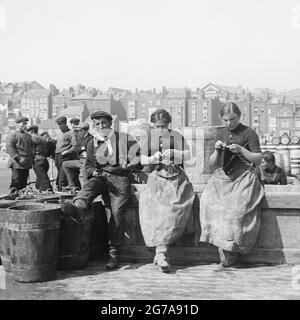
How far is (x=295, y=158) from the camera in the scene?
17.3 m

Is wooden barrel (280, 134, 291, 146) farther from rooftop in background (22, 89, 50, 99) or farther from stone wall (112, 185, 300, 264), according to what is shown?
rooftop in background (22, 89, 50, 99)

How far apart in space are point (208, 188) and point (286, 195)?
0.94 metres

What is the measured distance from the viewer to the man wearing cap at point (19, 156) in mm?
10523

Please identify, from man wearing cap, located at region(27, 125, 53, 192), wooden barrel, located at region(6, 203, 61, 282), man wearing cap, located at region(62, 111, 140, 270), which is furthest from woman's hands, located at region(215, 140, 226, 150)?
man wearing cap, located at region(27, 125, 53, 192)

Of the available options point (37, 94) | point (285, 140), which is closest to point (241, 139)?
point (285, 140)

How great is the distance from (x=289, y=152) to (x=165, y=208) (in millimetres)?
12593

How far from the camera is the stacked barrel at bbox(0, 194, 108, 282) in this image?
A: 5.55 m

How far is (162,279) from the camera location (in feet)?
18.7

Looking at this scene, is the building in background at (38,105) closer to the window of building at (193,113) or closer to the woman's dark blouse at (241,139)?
the window of building at (193,113)

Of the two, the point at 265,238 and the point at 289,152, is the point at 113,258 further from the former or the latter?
the point at 289,152

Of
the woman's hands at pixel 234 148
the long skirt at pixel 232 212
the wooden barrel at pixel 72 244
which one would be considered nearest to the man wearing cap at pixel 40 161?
the wooden barrel at pixel 72 244

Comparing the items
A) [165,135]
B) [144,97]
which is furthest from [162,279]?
[144,97]

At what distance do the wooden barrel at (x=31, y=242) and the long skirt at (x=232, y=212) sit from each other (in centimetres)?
181

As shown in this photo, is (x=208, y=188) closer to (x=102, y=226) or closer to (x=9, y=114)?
(x=102, y=226)
